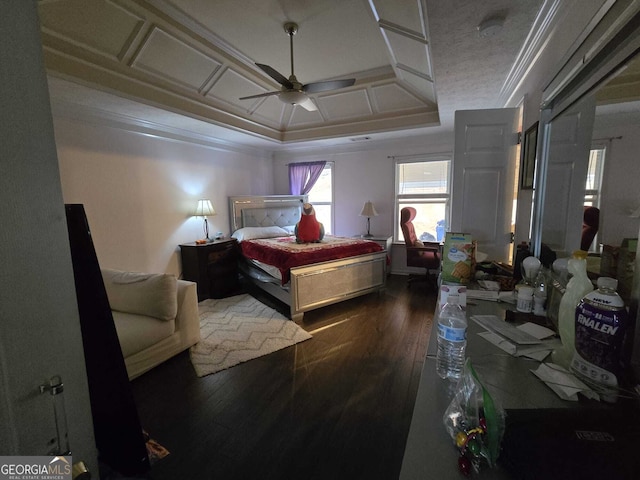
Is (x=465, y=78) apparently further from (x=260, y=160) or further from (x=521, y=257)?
(x=260, y=160)

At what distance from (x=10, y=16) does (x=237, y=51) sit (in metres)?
2.88

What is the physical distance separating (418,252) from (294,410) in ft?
10.0

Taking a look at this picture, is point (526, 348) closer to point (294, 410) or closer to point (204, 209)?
point (294, 410)

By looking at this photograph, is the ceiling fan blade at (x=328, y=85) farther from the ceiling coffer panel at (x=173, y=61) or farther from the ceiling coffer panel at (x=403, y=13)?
the ceiling coffer panel at (x=173, y=61)

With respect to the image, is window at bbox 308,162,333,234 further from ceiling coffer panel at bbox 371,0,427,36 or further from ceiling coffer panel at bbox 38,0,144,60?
ceiling coffer panel at bbox 38,0,144,60

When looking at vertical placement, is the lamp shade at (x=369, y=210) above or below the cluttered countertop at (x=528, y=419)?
above

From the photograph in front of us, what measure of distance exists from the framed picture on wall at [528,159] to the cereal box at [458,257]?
78 centimetres

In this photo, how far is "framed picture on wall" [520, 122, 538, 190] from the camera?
1.89m

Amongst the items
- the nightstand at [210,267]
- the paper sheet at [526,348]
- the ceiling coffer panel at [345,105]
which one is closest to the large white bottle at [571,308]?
the paper sheet at [526,348]

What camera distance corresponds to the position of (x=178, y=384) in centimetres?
212

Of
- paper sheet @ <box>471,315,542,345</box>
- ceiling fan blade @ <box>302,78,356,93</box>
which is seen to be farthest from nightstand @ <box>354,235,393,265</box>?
paper sheet @ <box>471,315,542,345</box>

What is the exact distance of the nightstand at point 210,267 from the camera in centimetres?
390

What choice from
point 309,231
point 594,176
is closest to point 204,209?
point 309,231

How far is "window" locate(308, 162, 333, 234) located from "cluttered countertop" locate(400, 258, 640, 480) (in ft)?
15.2
